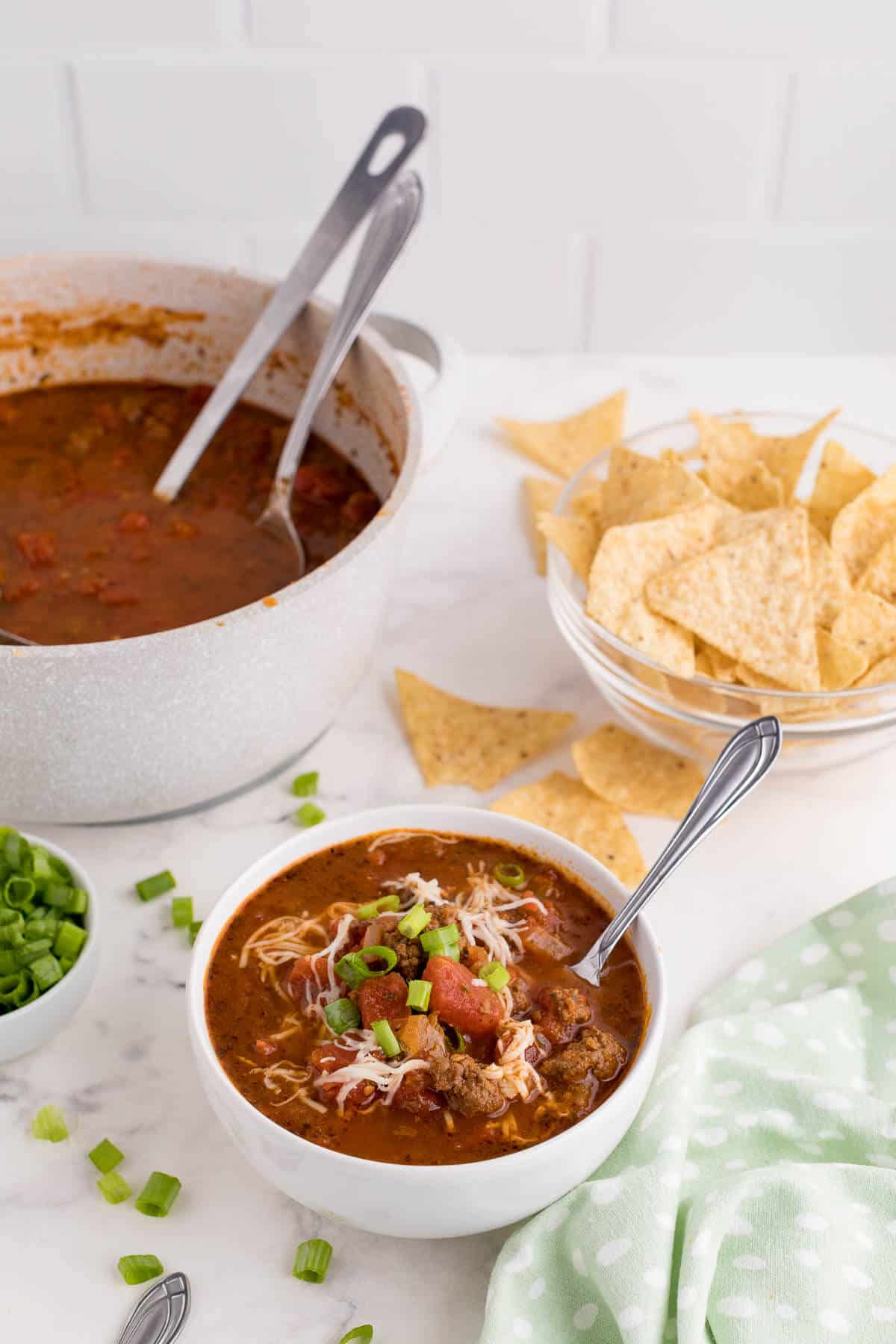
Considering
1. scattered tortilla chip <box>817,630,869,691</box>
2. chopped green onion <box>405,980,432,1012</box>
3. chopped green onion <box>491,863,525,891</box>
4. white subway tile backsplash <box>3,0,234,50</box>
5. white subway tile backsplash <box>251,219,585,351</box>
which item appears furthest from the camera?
white subway tile backsplash <box>251,219,585,351</box>

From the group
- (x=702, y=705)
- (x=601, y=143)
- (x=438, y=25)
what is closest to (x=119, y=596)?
(x=702, y=705)

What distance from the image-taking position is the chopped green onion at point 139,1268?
154 centimetres

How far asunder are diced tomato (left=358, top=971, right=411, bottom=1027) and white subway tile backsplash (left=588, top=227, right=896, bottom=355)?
6.83 ft

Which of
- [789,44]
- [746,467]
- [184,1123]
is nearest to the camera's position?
[184,1123]

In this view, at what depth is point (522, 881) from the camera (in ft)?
5.74

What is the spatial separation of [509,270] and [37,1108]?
6.97 feet

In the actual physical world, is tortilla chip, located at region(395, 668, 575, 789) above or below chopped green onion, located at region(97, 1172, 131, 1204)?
above

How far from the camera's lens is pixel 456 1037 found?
155cm

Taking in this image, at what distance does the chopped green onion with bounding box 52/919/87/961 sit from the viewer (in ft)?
5.68

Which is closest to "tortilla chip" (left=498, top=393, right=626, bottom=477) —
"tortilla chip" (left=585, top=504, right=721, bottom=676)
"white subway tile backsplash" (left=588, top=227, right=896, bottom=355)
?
"white subway tile backsplash" (left=588, top=227, right=896, bottom=355)

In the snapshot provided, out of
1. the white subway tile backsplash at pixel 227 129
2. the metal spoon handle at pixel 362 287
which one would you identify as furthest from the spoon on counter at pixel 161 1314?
the white subway tile backsplash at pixel 227 129

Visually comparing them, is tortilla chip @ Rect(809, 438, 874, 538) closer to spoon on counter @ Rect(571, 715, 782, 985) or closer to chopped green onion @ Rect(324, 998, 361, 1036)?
spoon on counter @ Rect(571, 715, 782, 985)

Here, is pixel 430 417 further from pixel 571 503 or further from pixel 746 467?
pixel 746 467

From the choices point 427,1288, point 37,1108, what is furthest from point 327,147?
point 427,1288
